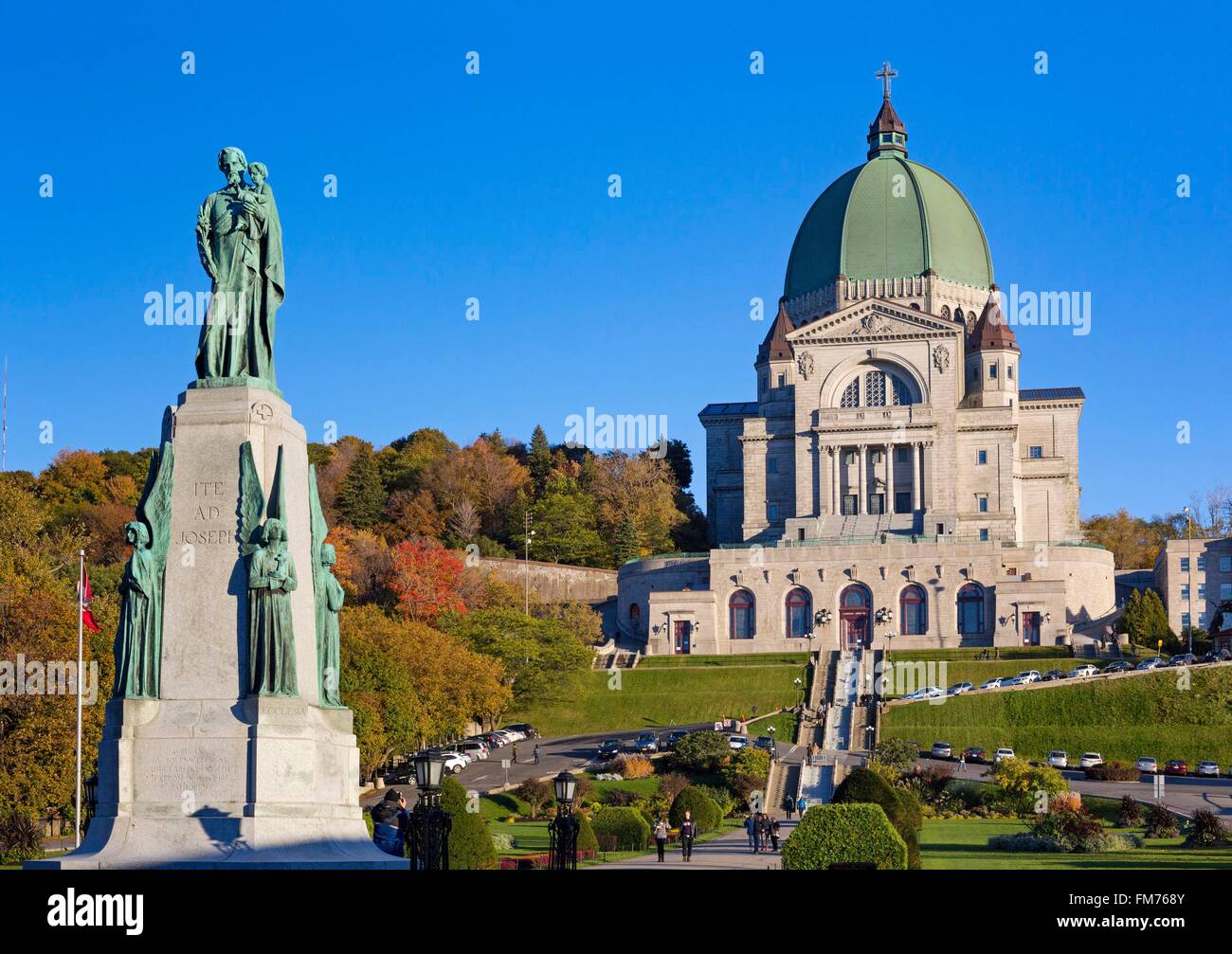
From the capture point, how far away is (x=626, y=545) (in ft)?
366

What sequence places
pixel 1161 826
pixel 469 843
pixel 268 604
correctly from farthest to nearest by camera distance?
pixel 1161 826 < pixel 469 843 < pixel 268 604

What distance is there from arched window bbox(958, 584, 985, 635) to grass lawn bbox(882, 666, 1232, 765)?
18.0 meters

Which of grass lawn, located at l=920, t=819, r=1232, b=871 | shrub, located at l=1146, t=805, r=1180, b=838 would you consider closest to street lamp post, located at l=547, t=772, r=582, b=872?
grass lawn, located at l=920, t=819, r=1232, b=871

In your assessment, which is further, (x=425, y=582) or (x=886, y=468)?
(x=886, y=468)

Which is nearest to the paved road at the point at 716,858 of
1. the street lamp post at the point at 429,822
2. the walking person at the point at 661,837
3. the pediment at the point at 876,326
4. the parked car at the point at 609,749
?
the walking person at the point at 661,837

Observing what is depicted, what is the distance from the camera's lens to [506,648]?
7844 cm

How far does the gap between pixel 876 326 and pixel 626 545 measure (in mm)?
21171

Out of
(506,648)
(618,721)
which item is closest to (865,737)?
(618,721)

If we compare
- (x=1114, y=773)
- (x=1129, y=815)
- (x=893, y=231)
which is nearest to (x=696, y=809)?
(x=1129, y=815)

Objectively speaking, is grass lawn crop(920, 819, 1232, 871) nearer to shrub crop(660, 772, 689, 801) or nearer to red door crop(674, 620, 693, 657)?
shrub crop(660, 772, 689, 801)

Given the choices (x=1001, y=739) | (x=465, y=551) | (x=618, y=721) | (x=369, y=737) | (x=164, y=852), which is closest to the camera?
(x=164, y=852)

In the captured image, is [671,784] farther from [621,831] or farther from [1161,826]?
[1161,826]
